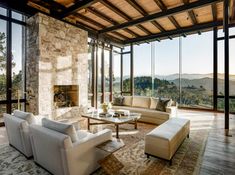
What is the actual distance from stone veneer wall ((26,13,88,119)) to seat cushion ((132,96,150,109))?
238 centimetres

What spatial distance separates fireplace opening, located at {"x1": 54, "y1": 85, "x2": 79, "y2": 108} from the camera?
19.0 feet

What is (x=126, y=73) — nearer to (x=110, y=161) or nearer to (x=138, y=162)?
(x=138, y=162)

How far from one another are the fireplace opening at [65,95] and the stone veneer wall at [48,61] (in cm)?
29

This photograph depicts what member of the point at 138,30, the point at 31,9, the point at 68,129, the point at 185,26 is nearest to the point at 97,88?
the point at 138,30

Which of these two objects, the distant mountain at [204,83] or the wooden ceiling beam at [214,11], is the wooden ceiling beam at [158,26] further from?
the distant mountain at [204,83]

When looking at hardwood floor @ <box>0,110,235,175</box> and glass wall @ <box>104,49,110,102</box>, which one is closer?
hardwood floor @ <box>0,110,235,175</box>

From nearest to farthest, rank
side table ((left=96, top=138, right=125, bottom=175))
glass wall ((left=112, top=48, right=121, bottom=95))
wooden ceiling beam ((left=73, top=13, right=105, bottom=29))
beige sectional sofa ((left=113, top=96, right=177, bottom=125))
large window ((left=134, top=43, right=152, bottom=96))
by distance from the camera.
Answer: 1. side table ((left=96, top=138, right=125, bottom=175))
2. beige sectional sofa ((left=113, top=96, right=177, bottom=125))
3. wooden ceiling beam ((left=73, top=13, right=105, bottom=29))
4. large window ((left=134, top=43, right=152, bottom=96))
5. glass wall ((left=112, top=48, right=121, bottom=95))

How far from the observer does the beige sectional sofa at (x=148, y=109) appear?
4.99 metres

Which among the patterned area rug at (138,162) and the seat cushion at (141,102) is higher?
the seat cushion at (141,102)

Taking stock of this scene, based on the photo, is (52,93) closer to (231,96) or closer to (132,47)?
(132,47)

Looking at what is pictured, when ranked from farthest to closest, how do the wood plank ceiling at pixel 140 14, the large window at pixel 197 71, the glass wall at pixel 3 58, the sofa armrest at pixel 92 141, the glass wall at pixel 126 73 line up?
the glass wall at pixel 126 73 < the large window at pixel 197 71 < the wood plank ceiling at pixel 140 14 < the glass wall at pixel 3 58 < the sofa armrest at pixel 92 141

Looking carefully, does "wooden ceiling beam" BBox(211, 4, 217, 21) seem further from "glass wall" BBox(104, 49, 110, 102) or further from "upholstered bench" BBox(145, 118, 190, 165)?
"glass wall" BBox(104, 49, 110, 102)

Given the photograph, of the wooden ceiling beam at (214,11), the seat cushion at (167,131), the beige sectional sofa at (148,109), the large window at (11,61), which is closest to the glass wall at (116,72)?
the beige sectional sofa at (148,109)

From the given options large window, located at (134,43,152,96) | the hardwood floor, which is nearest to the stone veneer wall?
the hardwood floor
